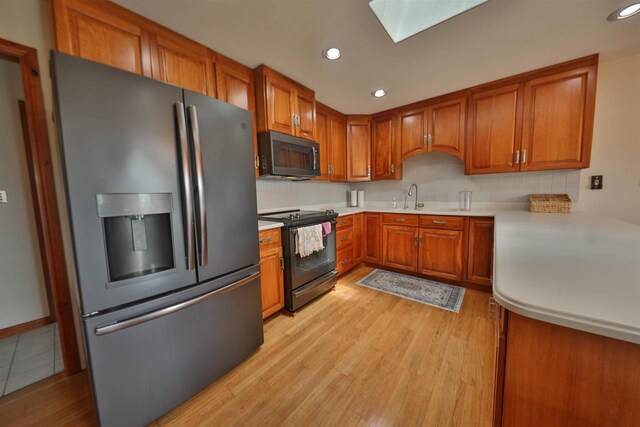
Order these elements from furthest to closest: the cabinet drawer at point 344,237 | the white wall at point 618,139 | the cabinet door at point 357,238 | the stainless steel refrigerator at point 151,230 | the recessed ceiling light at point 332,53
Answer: the cabinet door at point 357,238, the cabinet drawer at point 344,237, the white wall at point 618,139, the recessed ceiling light at point 332,53, the stainless steel refrigerator at point 151,230

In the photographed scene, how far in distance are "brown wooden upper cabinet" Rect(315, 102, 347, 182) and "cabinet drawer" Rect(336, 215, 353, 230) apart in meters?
Answer: 0.59

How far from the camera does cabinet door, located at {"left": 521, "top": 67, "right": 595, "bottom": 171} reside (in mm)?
2033

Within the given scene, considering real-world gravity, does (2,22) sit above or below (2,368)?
above

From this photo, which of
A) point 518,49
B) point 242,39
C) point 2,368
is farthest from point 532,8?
point 2,368

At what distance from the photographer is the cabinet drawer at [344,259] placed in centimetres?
283

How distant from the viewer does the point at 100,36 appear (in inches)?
51.4

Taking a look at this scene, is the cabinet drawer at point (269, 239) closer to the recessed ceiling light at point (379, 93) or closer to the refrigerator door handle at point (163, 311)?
the refrigerator door handle at point (163, 311)

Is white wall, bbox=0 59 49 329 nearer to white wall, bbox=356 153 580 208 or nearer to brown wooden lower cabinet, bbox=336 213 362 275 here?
brown wooden lower cabinet, bbox=336 213 362 275

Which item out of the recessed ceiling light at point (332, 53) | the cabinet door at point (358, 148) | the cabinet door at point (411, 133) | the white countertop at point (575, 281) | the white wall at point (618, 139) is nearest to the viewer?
the white countertop at point (575, 281)

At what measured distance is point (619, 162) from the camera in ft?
6.79

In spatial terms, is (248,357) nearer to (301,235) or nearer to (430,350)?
(301,235)

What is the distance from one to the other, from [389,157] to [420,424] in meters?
2.85

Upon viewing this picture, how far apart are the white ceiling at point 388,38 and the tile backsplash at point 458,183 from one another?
104 centimetres

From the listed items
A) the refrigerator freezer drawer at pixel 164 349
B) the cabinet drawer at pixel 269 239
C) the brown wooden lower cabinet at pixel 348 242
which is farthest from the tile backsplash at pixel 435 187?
the refrigerator freezer drawer at pixel 164 349
